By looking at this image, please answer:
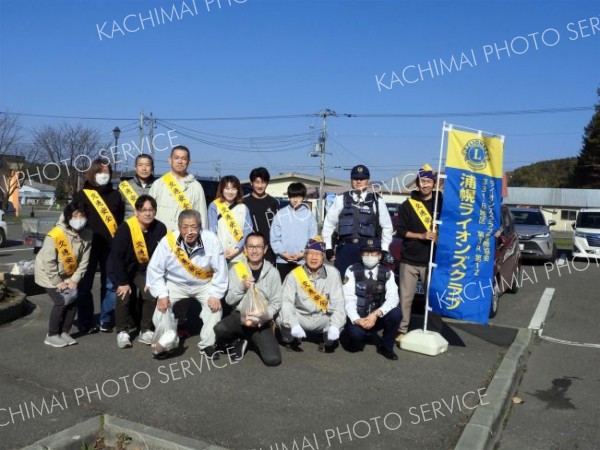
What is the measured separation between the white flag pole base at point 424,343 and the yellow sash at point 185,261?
2.28 meters

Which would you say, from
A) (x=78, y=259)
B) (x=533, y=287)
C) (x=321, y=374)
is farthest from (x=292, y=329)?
(x=533, y=287)

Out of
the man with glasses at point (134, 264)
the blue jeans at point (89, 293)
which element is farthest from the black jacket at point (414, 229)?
the blue jeans at point (89, 293)

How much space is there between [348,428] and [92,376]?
2.31 m

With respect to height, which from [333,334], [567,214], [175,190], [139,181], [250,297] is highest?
[139,181]

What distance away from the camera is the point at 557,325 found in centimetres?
766

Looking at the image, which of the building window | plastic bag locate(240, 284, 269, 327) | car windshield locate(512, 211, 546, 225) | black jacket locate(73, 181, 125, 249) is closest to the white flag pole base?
plastic bag locate(240, 284, 269, 327)

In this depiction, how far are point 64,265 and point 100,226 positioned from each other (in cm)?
60

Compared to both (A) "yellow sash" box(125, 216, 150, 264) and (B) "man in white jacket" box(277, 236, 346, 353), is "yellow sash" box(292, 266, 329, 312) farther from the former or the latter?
(A) "yellow sash" box(125, 216, 150, 264)

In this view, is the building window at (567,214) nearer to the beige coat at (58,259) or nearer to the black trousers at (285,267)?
the black trousers at (285,267)

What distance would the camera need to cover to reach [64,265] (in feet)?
17.6

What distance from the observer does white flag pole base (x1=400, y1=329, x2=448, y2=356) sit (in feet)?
18.3

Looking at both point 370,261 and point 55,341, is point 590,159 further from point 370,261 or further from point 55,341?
point 55,341

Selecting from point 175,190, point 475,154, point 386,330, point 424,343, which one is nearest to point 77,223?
point 175,190

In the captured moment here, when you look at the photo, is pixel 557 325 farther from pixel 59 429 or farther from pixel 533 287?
pixel 59 429
